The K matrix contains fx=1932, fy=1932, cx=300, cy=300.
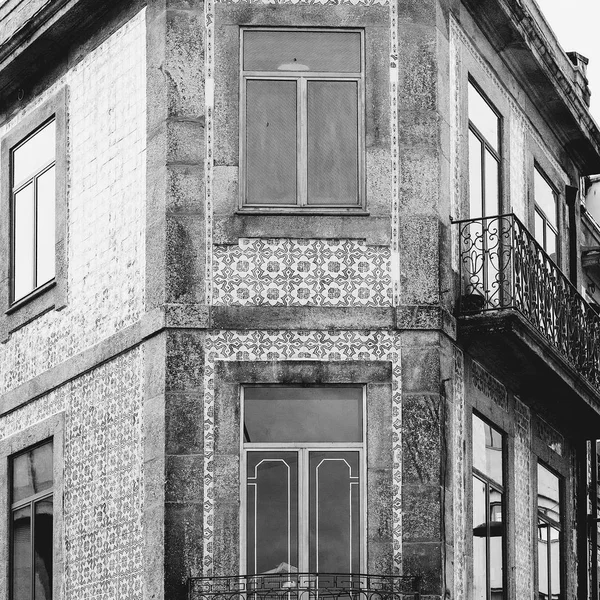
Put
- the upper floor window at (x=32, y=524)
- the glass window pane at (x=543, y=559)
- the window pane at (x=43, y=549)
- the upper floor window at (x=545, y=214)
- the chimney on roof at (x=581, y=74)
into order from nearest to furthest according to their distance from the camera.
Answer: the window pane at (x=43, y=549) < the upper floor window at (x=32, y=524) < the glass window pane at (x=543, y=559) < the upper floor window at (x=545, y=214) < the chimney on roof at (x=581, y=74)

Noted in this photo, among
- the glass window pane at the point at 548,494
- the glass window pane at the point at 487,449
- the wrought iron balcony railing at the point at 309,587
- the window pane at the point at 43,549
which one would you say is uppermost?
the glass window pane at the point at 487,449

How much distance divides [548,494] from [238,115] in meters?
6.48

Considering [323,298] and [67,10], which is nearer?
[323,298]

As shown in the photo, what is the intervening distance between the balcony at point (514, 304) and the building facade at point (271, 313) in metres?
0.04

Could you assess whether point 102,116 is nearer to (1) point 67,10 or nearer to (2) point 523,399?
(1) point 67,10

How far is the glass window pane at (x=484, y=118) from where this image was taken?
808 inches

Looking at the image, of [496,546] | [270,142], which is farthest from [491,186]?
[496,546]

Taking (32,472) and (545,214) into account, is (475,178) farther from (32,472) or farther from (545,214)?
(32,472)

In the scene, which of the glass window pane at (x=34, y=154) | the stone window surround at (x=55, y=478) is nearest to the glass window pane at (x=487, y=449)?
the stone window surround at (x=55, y=478)

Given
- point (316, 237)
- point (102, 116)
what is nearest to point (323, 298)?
point (316, 237)

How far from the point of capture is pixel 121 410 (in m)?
18.5

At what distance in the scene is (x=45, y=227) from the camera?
68.1 feet

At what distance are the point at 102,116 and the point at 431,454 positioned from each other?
4.99m

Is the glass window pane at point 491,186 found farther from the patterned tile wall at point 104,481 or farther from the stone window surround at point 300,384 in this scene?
the patterned tile wall at point 104,481
